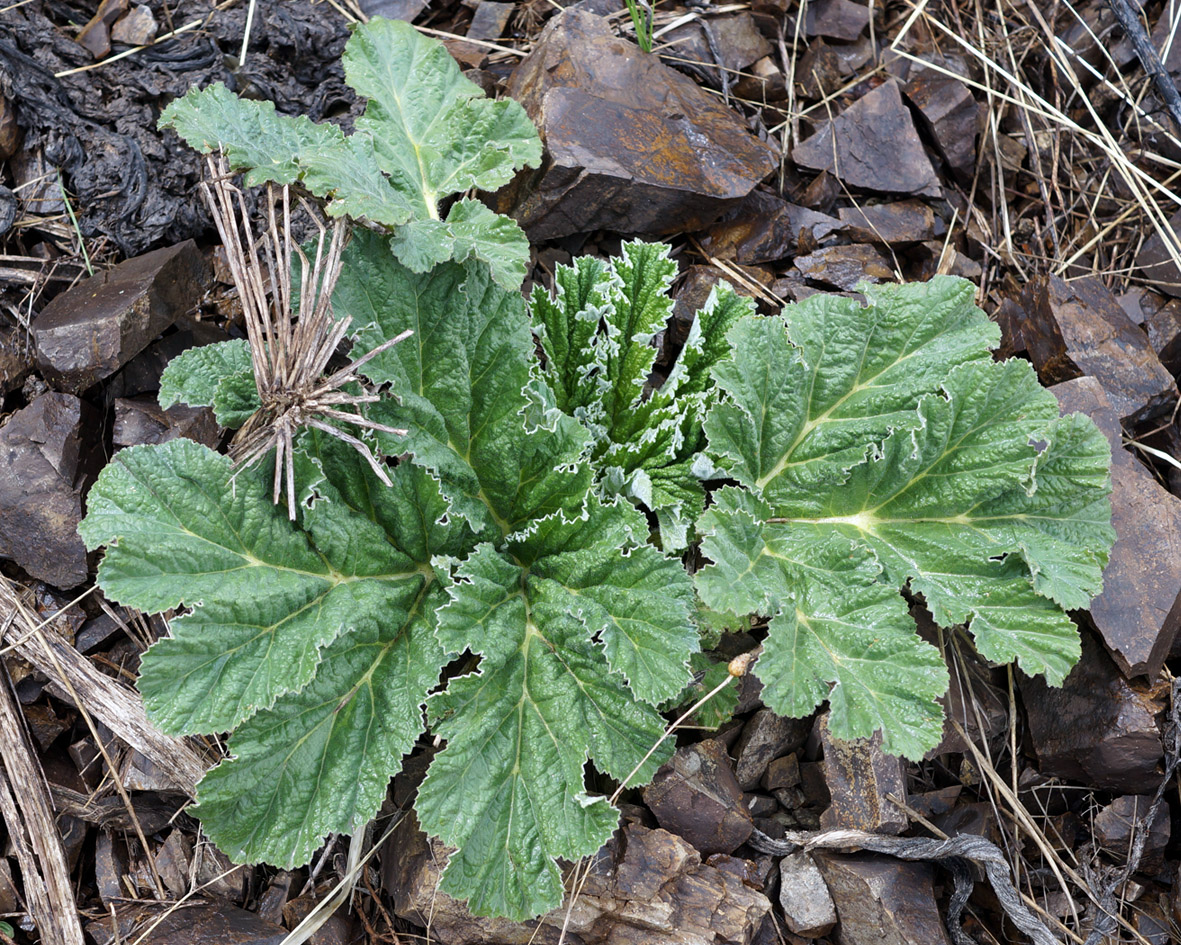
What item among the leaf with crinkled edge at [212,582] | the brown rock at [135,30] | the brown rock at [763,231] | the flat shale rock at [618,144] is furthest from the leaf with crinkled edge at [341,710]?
the brown rock at [135,30]

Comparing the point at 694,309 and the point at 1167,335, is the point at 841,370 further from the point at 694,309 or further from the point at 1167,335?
the point at 1167,335

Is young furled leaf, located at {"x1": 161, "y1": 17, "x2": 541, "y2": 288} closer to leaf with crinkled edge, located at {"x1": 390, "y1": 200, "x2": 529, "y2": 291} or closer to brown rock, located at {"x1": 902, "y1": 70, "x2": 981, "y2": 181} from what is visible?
leaf with crinkled edge, located at {"x1": 390, "y1": 200, "x2": 529, "y2": 291}

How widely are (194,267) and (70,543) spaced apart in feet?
3.57

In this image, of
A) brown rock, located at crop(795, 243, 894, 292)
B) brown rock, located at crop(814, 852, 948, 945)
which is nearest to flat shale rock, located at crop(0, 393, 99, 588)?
brown rock, located at crop(814, 852, 948, 945)

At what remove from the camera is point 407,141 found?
300 centimetres

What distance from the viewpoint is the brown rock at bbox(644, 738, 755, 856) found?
9.60ft

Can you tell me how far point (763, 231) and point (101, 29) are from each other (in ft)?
9.18

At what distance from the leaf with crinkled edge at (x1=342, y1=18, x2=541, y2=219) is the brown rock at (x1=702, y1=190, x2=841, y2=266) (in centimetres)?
105

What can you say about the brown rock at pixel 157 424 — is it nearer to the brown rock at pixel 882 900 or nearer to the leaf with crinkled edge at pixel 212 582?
the leaf with crinkled edge at pixel 212 582

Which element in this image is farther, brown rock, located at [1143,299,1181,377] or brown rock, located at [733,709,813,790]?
brown rock, located at [1143,299,1181,377]

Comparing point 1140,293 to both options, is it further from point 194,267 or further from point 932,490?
point 194,267

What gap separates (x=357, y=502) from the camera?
2.78 m

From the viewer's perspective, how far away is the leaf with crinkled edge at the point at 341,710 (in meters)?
2.57

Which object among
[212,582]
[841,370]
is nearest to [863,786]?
[841,370]
